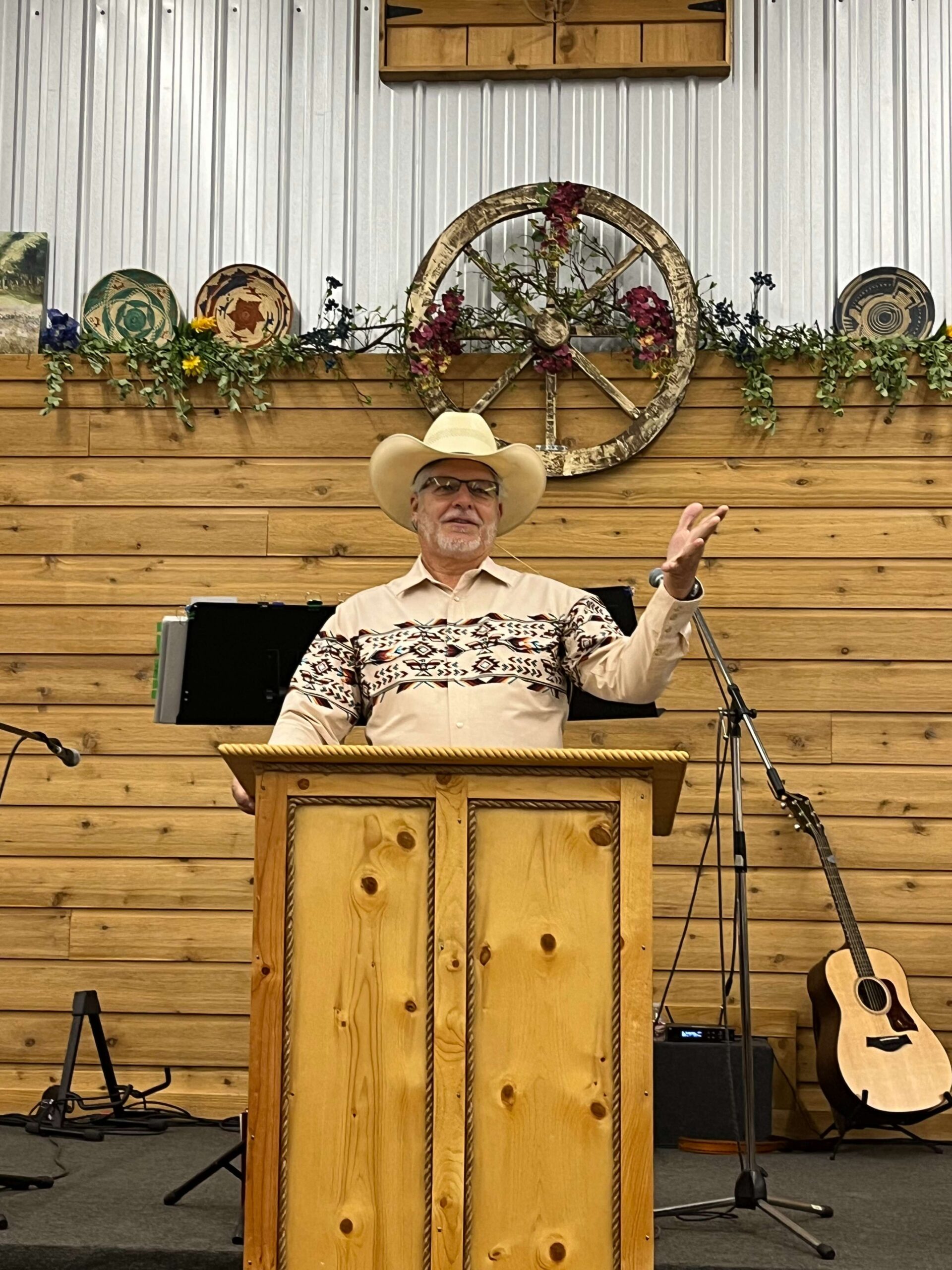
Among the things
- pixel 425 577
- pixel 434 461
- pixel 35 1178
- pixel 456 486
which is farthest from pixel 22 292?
pixel 35 1178

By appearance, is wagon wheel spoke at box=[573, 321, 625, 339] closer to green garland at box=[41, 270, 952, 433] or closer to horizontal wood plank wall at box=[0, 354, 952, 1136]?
horizontal wood plank wall at box=[0, 354, 952, 1136]

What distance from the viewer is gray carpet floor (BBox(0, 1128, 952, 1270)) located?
9.73ft

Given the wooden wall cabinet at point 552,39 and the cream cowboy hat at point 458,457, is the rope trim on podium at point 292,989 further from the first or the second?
the wooden wall cabinet at point 552,39

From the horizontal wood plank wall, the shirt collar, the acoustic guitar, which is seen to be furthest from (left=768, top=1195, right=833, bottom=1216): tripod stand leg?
the shirt collar

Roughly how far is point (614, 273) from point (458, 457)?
1957 millimetres

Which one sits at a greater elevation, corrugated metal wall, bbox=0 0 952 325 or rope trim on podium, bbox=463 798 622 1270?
corrugated metal wall, bbox=0 0 952 325

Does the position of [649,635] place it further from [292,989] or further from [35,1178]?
[35,1178]

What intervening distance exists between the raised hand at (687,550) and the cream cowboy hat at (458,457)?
2.64ft

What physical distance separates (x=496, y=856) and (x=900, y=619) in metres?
3.00

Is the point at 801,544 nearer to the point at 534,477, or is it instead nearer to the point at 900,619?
the point at 900,619

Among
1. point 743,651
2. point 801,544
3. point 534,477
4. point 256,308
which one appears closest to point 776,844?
point 743,651

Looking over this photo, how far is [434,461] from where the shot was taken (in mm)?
3297

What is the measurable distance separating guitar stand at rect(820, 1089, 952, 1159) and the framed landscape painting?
383 cm

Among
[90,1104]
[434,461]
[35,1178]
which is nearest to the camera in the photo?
[434,461]
